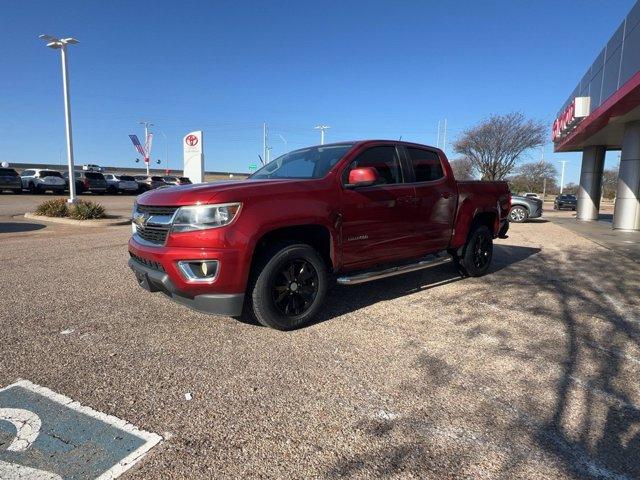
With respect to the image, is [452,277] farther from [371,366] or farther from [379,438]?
[379,438]

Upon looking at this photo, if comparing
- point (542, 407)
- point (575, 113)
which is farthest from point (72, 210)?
point (575, 113)

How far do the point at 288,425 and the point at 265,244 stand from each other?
1742 millimetres

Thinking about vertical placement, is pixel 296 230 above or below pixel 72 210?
above

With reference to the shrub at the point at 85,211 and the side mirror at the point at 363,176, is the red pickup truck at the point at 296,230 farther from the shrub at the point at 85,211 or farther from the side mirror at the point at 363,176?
the shrub at the point at 85,211

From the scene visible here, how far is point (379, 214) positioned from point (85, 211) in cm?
1214

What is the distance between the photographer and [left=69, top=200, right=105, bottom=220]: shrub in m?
13.5

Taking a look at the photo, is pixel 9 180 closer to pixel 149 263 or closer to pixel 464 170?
pixel 149 263

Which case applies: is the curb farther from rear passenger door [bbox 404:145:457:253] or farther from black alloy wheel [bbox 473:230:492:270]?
black alloy wheel [bbox 473:230:492:270]

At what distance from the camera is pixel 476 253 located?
6.40 metres

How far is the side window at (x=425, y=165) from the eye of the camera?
531 centimetres

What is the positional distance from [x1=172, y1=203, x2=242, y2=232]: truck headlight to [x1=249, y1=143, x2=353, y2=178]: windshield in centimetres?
118

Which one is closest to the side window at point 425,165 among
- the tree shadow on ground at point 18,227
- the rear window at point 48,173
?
the tree shadow on ground at point 18,227

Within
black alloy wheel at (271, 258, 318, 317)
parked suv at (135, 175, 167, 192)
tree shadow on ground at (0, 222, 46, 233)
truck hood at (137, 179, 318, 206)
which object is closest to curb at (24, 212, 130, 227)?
tree shadow on ground at (0, 222, 46, 233)

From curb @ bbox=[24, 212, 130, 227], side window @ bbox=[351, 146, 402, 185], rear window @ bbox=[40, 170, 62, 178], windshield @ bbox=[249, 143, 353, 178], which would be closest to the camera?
windshield @ bbox=[249, 143, 353, 178]
